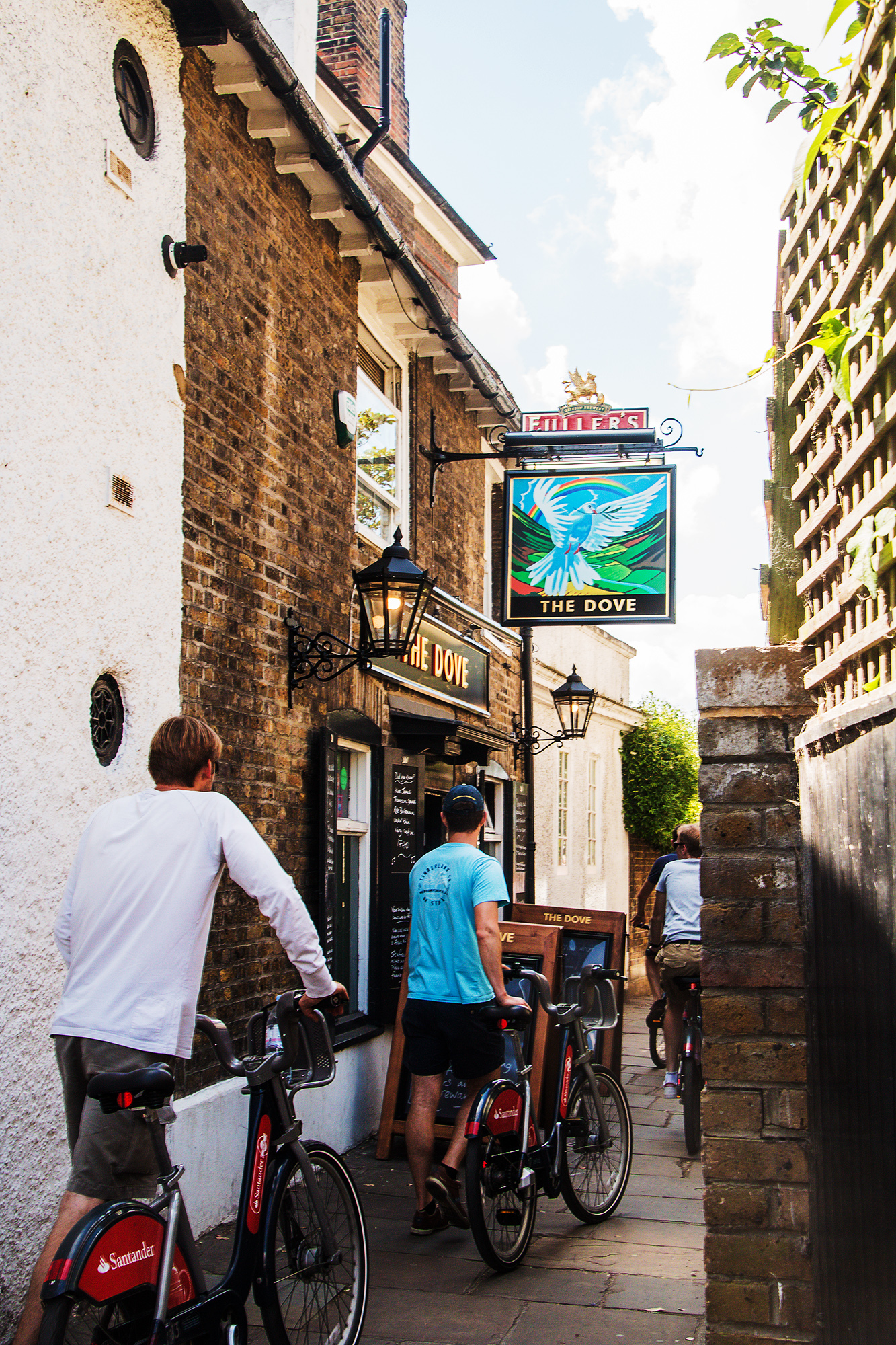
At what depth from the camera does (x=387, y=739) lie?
8258 millimetres

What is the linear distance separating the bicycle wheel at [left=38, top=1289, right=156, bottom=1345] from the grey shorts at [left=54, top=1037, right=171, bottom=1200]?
263mm

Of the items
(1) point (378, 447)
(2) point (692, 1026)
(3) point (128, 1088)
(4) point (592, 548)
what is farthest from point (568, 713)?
(3) point (128, 1088)

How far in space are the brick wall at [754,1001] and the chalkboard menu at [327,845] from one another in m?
3.73

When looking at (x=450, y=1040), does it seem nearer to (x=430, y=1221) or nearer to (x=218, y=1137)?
(x=430, y=1221)

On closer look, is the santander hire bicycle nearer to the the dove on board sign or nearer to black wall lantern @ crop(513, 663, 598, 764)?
the the dove on board sign

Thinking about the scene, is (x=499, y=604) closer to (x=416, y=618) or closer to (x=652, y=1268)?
(x=416, y=618)

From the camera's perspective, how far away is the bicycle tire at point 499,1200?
461 cm

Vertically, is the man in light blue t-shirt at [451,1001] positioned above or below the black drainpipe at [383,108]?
below

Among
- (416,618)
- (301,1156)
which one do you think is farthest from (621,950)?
(301,1156)

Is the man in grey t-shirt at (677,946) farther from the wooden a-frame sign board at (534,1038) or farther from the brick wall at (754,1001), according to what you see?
the brick wall at (754,1001)

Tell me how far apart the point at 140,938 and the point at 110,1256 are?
752 millimetres

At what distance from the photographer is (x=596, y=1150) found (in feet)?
18.1

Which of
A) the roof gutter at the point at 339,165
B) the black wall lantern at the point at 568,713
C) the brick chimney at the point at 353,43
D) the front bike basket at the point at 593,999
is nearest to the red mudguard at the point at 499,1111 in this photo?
the front bike basket at the point at 593,999

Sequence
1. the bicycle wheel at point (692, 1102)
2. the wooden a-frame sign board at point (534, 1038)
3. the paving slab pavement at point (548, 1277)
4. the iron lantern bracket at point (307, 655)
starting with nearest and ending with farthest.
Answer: the paving slab pavement at point (548, 1277) < the iron lantern bracket at point (307, 655) < the wooden a-frame sign board at point (534, 1038) < the bicycle wheel at point (692, 1102)
